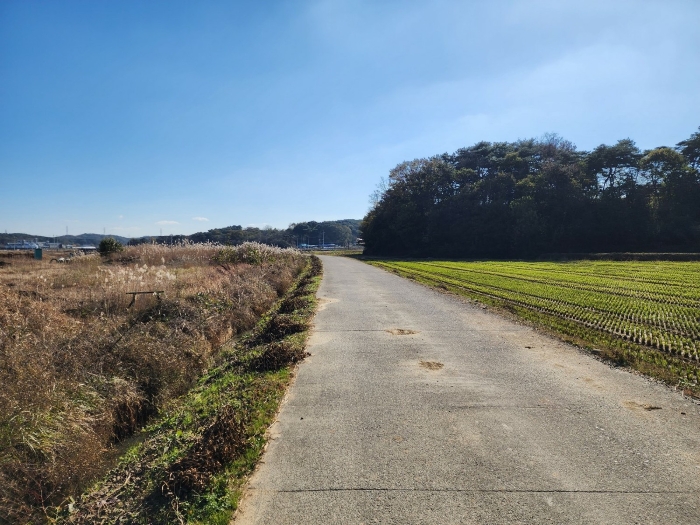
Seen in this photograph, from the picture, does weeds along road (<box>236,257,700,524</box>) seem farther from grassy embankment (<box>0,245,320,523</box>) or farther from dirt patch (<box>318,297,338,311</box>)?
dirt patch (<box>318,297,338,311</box>)

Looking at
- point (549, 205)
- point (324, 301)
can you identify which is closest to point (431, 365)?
point (324, 301)

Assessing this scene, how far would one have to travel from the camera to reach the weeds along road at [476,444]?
3.09m

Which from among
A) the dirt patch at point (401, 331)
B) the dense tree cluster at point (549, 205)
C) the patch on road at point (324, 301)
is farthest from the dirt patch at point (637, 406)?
the dense tree cluster at point (549, 205)

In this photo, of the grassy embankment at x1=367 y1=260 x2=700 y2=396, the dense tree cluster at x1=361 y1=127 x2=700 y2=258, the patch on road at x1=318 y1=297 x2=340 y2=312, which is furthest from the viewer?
the dense tree cluster at x1=361 y1=127 x2=700 y2=258

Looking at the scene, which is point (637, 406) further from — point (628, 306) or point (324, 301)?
point (324, 301)

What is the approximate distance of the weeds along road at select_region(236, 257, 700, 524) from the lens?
3088 mm

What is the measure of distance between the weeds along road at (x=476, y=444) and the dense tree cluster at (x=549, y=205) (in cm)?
5251

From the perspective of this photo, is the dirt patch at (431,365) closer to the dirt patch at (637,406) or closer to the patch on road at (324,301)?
the dirt patch at (637,406)

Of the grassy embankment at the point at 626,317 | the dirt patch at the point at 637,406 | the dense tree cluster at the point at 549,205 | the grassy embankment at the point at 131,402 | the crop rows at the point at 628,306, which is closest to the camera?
the grassy embankment at the point at 131,402

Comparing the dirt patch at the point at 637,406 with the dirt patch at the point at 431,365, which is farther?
the dirt patch at the point at 431,365

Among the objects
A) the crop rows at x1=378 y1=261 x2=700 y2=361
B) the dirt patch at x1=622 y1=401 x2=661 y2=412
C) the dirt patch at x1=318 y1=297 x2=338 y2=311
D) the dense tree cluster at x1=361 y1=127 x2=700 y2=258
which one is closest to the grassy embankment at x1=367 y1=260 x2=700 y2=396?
the crop rows at x1=378 y1=261 x2=700 y2=361

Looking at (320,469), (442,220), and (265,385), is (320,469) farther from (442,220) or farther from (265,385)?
(442,220)

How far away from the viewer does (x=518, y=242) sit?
5600 centimetres

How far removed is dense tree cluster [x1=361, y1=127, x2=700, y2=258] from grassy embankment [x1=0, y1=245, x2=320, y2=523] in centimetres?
5254
